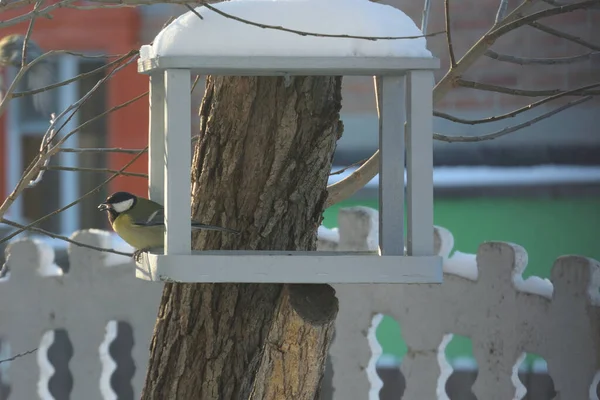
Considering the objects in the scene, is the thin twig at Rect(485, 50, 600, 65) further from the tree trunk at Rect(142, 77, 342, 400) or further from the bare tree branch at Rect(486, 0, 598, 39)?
the tree trunk at Rect(142, 77, 342, 400)

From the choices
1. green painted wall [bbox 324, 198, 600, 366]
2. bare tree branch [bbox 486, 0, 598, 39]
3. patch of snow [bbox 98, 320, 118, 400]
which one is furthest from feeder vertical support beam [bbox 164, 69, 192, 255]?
green painted wall [bbox 324, 198, 600, 366]

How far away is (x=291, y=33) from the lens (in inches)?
74.1

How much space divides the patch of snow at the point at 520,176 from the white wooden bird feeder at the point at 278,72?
131 inches

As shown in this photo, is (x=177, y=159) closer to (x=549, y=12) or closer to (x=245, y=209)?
(x=245, y=209)

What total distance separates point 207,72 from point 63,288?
5.54ft

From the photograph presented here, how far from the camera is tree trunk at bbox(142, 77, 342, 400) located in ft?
7.63

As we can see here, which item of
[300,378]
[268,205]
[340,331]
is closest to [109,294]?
[340,331]

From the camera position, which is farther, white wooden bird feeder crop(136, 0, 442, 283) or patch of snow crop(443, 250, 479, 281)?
patch of snow crop(443, 250, 479, 281)

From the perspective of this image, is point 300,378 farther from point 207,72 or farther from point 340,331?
point 340,331

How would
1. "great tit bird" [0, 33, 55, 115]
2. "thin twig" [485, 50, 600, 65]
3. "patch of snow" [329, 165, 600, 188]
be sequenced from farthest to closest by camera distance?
"patch of snow" [329, 165, 600, 188]
"thin twig" [485, 50, 600, 65]
"great tit bird" [0, 33, 55, 115]

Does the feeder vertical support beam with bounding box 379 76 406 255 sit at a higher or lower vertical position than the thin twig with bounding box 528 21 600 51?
lower

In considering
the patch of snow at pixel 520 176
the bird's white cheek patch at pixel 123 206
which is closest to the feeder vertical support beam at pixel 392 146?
the bird's white cheek patch at pixel 123 206

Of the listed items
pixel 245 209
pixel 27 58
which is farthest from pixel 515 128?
pixel 27 58

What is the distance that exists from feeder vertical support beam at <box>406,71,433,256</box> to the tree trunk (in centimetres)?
45
